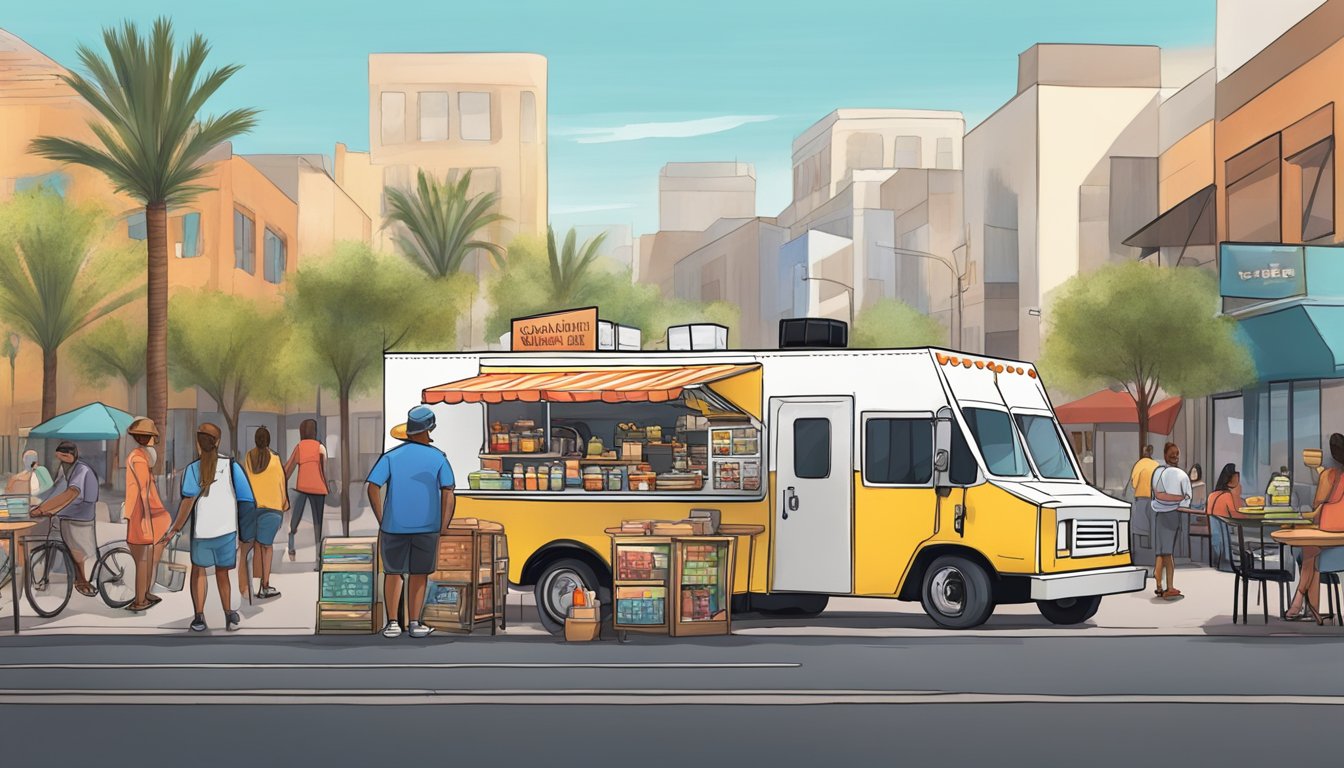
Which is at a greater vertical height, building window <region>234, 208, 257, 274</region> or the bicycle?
building window <region>234, 208, 257, 274</region>

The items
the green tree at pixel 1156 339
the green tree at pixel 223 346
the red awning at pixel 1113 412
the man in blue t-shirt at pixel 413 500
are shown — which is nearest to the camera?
the man in blue t-shirt at pixel 413 500

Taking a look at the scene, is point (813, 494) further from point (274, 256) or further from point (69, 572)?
point (274, 256)

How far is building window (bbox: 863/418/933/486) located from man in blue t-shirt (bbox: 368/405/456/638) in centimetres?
396

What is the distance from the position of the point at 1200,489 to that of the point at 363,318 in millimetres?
19610

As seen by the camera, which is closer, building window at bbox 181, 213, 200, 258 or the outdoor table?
the outdoor table

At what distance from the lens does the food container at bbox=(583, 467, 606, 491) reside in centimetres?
1661

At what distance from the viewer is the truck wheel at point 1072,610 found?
54.9 feet

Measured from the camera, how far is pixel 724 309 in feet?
317

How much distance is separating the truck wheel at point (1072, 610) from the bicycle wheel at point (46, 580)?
360 inches

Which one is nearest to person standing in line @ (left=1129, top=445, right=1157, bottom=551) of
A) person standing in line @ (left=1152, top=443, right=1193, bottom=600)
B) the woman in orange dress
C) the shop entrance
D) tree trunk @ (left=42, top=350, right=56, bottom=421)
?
person standing in line @ (left=1152, top=443, right=1193, bottom=600)

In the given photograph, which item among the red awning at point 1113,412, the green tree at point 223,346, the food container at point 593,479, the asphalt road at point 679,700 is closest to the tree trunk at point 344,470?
the food container at point 593,479

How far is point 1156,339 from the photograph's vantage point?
113ft

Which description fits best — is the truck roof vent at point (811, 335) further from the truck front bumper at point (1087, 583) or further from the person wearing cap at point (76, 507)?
the person wearing cap at point (76, 507)

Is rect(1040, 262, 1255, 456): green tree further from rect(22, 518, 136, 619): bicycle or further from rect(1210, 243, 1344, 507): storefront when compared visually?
rect(22, 518, 136, 619): bicycle
